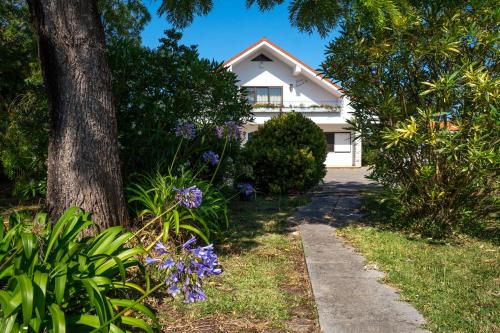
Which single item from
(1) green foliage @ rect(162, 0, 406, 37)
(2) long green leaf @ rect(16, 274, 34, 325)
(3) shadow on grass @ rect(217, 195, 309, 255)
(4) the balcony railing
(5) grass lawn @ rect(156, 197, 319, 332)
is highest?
(4) the balcony railing

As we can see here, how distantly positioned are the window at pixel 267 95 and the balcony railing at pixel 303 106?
0.31m

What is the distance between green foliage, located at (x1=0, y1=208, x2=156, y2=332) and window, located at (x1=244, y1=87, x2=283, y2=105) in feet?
78.3

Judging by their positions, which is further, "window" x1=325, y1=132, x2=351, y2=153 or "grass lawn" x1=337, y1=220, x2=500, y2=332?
"window" x1=325, y1=132, x2=351, y2=153

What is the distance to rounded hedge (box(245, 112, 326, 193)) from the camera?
10195 mm

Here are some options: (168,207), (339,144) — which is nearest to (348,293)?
(168,207)

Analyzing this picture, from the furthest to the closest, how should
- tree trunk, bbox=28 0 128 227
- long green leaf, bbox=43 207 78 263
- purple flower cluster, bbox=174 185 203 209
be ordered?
1. tree trunk, bbox=28 0 128 227
2. purple flower cluster, bbox=174 185 203 209
3. long green leaf, bbox=43 207 78 263

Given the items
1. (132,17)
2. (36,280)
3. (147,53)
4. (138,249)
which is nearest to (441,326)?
(138,249)

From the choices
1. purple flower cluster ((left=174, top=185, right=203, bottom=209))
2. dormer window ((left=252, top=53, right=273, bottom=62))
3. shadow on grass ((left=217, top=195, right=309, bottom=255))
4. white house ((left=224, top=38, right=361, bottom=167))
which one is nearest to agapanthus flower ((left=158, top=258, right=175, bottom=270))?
purple flower cluster ((left=174, top=185, right=203, bottom=209))

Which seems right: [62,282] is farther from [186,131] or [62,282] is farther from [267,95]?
[267,95]

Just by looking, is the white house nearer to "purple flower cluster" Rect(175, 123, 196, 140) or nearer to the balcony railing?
the balcony railing

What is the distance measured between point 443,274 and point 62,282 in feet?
11.2

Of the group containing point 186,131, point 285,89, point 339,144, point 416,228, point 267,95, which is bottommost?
point 416,228

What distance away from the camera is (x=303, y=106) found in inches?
1028

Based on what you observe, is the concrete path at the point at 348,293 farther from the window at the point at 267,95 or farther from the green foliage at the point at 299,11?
the window at the point at 267,95
